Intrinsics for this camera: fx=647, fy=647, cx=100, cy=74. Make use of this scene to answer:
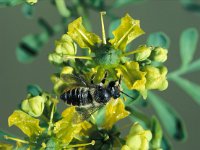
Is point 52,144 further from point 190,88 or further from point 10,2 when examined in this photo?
point 190,88

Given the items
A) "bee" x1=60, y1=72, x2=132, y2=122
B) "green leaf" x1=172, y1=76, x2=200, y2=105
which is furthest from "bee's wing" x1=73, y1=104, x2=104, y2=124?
"green leaf" x1=172, y1=76, x2=200, y2=105

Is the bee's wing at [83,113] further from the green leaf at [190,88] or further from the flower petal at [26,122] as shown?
the green leaf at [190,88]

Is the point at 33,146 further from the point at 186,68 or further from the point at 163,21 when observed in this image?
the point at 163,21

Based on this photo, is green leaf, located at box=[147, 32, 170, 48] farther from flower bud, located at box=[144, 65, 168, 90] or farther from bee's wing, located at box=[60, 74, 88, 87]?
bee's wing, located at box=[60, 74, 88, 87]

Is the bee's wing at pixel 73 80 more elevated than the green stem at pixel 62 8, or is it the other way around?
the green stem at pixel 62 8

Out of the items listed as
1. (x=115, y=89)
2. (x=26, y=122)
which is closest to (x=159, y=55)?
(x=115, y=89)

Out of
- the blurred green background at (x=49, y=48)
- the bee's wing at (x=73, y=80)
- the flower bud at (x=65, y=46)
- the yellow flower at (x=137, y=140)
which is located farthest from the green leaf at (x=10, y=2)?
the blurred green background at (x=49, y=48)
